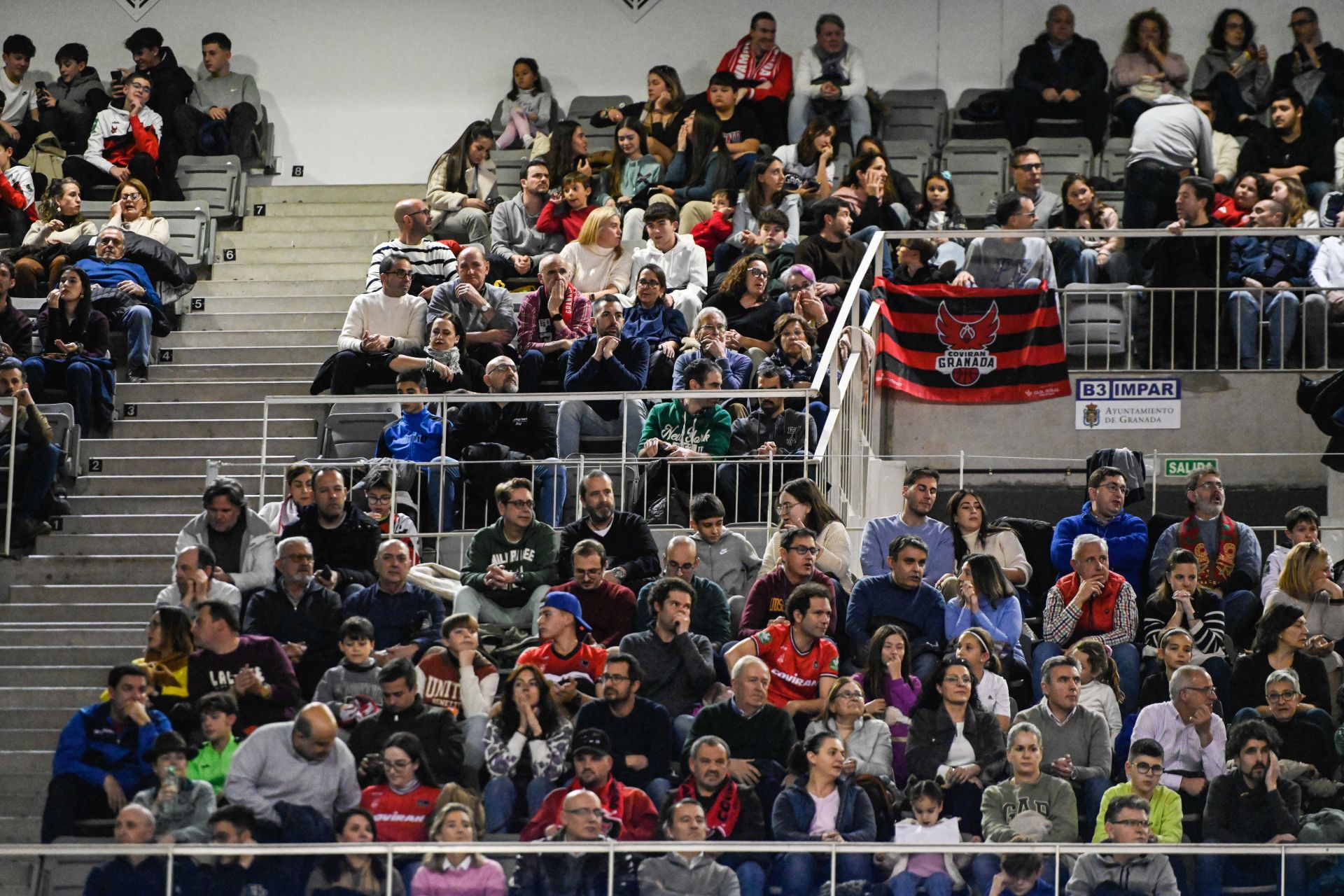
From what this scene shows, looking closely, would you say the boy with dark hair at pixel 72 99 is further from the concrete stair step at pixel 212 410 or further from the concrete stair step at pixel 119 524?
the concrete stair step at pixel 119 524

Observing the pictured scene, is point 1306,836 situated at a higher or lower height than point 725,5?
lower

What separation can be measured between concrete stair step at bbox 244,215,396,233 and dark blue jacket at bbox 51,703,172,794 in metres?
7.20

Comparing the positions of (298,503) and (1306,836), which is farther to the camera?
(298,503)

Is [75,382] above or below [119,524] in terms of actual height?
above

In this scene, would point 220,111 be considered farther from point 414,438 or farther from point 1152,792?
point 1152,792

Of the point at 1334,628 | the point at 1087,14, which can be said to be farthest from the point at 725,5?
the point at 1334,628

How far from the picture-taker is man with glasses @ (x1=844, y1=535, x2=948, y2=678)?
9758mm

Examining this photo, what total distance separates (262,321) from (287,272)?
90 centimetres

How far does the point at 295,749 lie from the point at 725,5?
9.87m

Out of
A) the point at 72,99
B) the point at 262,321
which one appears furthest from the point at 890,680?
the point at 72,99

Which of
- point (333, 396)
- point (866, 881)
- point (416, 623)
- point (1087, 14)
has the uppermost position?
point (1087, 14)

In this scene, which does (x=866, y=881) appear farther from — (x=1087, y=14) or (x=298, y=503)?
(x=1087, y=14)

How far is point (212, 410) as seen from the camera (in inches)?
520

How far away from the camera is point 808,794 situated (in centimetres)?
881
